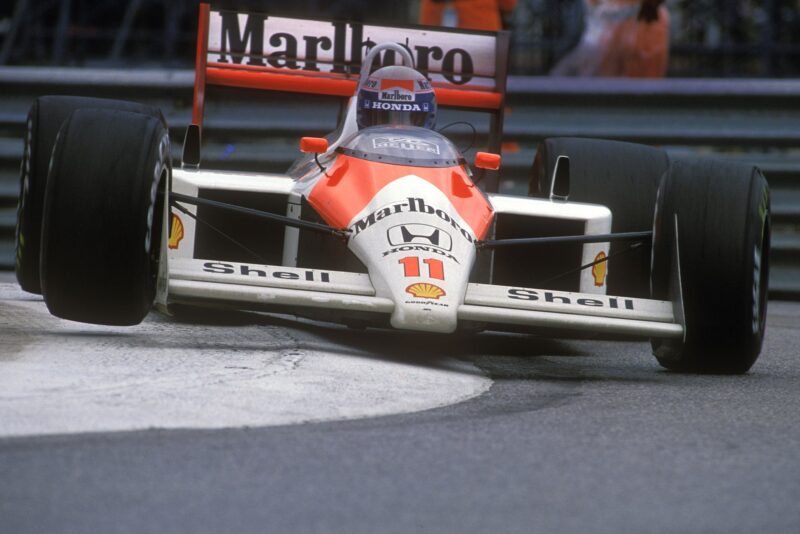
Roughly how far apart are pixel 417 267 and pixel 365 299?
0.73 ft

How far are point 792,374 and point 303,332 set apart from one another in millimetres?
1812

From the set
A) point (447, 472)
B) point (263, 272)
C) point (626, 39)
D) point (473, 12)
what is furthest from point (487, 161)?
point (626, 39)

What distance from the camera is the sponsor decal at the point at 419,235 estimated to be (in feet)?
17.0

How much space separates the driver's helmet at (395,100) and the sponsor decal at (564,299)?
5.01 ft

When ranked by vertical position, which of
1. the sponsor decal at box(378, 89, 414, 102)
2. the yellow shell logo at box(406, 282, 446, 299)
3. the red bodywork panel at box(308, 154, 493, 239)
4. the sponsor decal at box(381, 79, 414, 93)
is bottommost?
the yellow shell logo at box(406, 282, 446, 299)

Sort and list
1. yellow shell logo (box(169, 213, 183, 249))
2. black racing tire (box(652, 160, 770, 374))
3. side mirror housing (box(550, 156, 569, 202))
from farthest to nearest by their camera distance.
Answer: side mirror housing (box(550, 156, 569, 202)), yellow shell logo (box(169, 213, 183, 249)), black racing tire (box(652, 160, 770, 374))

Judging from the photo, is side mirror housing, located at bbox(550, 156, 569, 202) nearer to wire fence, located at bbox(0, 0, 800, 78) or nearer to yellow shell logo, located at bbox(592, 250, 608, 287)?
yellow shell logo, located at bbox(592, 250, 608, 287)

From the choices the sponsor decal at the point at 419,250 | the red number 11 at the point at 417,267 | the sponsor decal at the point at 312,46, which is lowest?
the red number 11 at the point at 417,267

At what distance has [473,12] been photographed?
31.4ft

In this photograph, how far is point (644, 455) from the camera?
11.4ft

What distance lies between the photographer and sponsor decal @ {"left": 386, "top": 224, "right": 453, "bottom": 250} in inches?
205

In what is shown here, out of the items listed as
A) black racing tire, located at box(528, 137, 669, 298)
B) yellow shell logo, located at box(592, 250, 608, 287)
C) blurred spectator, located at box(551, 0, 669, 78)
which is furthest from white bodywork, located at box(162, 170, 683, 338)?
blurred spectator, located at box(551, 0, 669, 78)

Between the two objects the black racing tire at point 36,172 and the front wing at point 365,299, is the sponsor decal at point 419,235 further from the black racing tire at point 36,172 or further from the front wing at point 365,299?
the black racing tire at point 36,172

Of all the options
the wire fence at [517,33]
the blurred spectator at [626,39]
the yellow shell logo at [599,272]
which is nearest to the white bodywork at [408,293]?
the yellow shell logo at [599,272]
